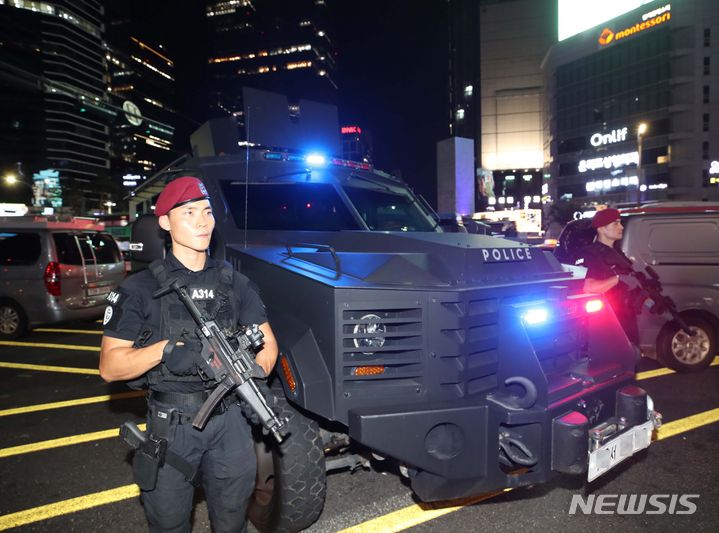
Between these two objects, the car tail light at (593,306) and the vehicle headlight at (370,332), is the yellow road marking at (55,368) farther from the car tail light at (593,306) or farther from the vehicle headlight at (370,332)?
the car tail light at (593,306)

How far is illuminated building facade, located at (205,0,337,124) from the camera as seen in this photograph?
12656 centimetres

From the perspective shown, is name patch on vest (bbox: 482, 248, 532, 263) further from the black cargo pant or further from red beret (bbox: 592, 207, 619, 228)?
red beret (bbox: 592, 207, 619, 228)

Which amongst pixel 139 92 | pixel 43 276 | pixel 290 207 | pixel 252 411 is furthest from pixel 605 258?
pixel 139 92

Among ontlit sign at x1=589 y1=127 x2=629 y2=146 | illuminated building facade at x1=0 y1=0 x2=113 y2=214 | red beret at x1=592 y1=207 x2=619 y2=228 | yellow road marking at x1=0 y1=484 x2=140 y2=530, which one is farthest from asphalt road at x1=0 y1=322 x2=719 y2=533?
illuminated building facade at x1=0 y1=0 x2=113 y2=214

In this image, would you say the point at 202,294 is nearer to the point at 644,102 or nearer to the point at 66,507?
the point at 66,507

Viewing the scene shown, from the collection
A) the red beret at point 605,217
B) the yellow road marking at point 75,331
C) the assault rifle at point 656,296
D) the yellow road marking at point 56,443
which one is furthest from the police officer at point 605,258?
the yellow road marking at point 75,331

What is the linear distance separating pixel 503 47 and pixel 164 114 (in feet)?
344

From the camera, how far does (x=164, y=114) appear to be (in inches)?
5743

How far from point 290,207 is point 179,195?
73.9 inches

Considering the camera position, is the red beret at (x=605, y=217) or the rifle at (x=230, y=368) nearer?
the rifle at (x=230, y=368)

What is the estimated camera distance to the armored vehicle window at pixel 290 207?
375 centimetres

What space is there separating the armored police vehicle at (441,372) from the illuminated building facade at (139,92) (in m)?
148

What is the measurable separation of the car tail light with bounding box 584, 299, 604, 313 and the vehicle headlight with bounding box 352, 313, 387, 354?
132cm

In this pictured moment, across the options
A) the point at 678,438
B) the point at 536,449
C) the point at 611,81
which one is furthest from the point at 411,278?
the point at 611,81
